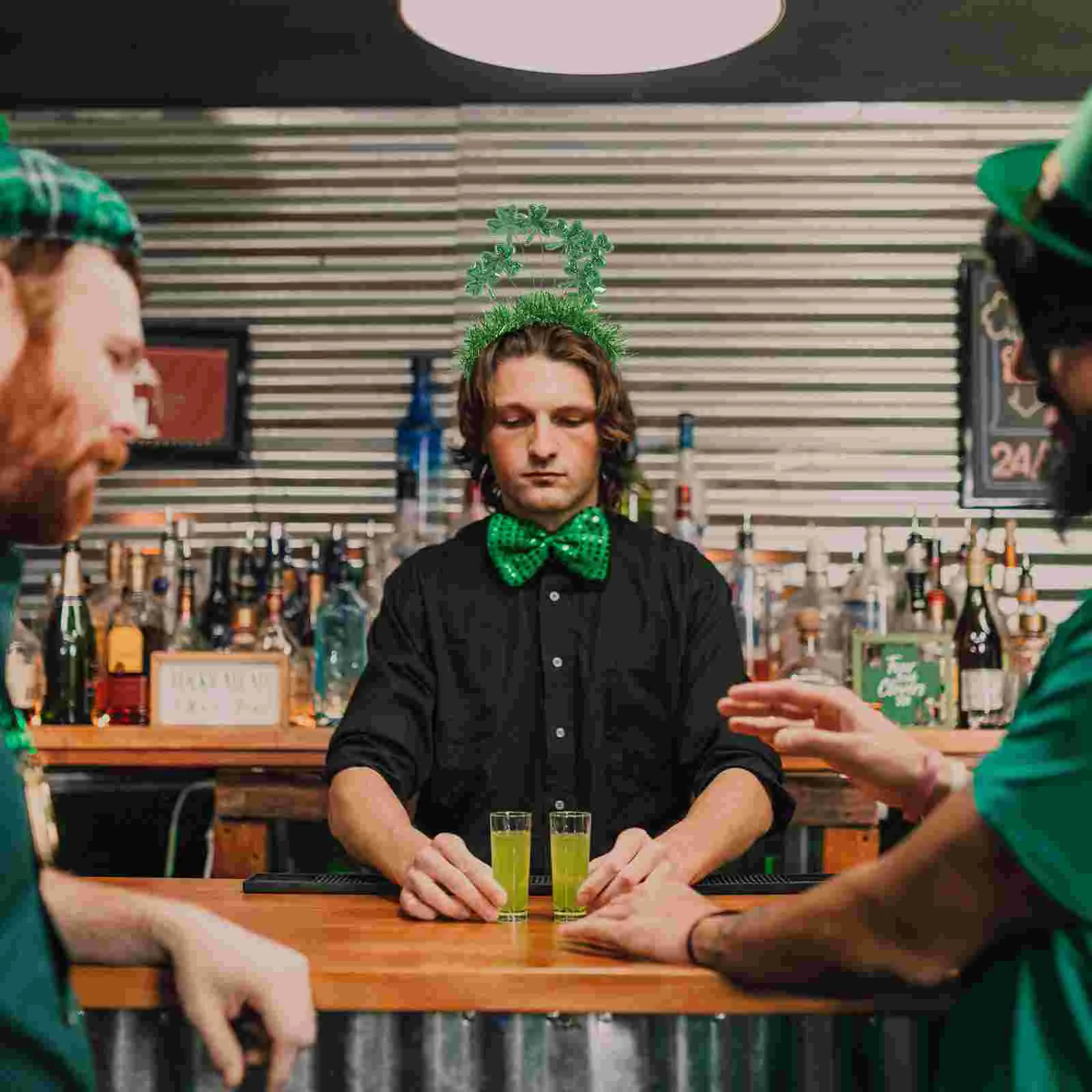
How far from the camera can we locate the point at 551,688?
260 centimetres

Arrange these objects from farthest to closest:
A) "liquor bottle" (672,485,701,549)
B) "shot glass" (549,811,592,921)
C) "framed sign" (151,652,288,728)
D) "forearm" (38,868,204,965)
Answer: "liquor bottle" (672,485,701,549) < "framed sign" (151,652,288,728) < "shot glass" (549,811,592,921) < "forearm" (38,868,204,965)

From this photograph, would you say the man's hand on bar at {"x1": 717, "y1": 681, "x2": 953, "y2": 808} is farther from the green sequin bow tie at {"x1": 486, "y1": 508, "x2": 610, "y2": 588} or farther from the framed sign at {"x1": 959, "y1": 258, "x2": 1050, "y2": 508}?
the framed sign at {"x1": 959, "y1": 258, "x2": 1050, "y2": 508}

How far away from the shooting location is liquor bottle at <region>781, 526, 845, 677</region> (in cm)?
345

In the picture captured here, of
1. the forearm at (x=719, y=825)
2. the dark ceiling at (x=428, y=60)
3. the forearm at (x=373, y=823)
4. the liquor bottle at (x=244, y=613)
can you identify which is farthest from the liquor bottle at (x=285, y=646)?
the forearm at (x=719, y=825)

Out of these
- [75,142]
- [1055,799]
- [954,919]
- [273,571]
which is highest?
[75,142]

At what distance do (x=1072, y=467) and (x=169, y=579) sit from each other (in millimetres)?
2646

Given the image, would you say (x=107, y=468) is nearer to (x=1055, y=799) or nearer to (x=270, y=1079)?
(x=270, y=1079)

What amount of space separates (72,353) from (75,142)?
3059 mm

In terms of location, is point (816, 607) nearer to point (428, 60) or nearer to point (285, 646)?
point (285, 646)

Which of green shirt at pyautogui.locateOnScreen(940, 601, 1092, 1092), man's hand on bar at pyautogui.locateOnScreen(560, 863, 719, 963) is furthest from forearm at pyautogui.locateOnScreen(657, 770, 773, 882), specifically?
green shirt at pyautogui.locateOnScreen(940, 601, 1092, 1092)

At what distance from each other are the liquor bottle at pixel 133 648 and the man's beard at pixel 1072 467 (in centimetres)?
245

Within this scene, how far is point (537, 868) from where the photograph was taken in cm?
248

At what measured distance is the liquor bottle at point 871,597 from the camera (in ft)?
11.5

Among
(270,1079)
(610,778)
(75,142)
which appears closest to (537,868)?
(610,778)
